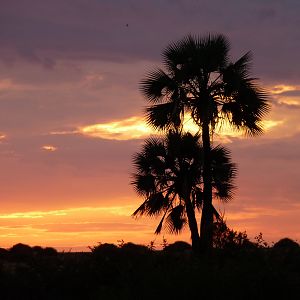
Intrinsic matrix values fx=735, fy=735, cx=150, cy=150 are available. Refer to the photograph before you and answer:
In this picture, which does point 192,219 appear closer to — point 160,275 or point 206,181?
point 206,181

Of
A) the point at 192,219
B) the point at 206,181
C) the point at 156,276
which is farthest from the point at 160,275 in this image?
the point at 192,219

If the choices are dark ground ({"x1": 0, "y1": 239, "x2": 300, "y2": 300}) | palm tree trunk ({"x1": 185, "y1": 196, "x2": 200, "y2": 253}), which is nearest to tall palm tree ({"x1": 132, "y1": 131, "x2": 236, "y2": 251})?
palm tree trunk ({"x1": 185, "y1": 196, "x2": 200, "y2": 253})

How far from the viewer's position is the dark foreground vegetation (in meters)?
19.3

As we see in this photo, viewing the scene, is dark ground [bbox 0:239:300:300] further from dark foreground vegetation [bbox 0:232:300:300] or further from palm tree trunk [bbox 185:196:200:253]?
palm tree trunk [bbox 185:196:200:253]

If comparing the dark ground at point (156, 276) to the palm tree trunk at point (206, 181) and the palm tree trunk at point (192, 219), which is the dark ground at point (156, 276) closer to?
the palm tree trunk at point (206, 181)

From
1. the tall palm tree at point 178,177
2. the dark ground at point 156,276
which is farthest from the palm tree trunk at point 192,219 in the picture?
the dark ground at point 156,276

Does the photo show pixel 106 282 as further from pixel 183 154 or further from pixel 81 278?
pixel 183 154

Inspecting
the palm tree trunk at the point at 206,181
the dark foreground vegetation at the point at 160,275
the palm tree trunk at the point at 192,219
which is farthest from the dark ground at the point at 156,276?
the palm tree trunk at the point at 192,219

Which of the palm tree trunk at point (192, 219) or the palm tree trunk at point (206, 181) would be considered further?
the palm tree trunk at point (192, 219)

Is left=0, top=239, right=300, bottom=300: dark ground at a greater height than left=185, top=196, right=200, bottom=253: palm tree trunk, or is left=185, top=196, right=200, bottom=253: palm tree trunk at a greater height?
left=185, top=196, right=200, bottom=253: palm tree trunk

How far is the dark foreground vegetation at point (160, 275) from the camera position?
1930 centimetres

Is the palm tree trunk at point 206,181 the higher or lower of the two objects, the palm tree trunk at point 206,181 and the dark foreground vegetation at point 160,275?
the higher

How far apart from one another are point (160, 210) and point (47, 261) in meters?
17.2

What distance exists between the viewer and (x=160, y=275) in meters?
19.8
